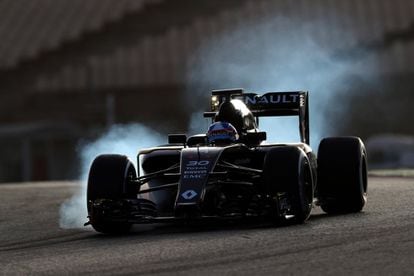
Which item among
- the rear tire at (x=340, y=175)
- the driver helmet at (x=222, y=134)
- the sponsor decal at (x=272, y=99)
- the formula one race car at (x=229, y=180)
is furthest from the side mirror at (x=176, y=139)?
the sponsor decal at (x=272, y=99)

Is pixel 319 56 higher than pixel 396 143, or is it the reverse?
pixel 319 56

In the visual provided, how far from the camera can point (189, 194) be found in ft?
33.1

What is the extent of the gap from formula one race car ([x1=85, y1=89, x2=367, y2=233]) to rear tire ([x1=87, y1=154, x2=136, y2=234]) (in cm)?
1

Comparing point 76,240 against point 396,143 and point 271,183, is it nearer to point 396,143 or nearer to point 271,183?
point 271,183

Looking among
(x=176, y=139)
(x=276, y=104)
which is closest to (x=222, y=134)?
(x=176, y=139)

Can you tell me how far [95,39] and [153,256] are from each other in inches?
1205

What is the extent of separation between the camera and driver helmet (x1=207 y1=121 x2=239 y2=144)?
1143 cm

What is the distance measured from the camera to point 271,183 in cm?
1022

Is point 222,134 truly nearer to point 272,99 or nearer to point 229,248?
point 272,99

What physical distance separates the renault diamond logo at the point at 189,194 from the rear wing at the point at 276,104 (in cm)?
285

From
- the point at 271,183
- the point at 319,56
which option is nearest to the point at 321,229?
the point at 271,183

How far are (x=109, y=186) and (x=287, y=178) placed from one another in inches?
72.3

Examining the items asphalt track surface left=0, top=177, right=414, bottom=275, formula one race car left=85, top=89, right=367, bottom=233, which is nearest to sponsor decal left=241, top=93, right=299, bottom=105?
formula one race car left=85, top=89, right=367, bottom=233

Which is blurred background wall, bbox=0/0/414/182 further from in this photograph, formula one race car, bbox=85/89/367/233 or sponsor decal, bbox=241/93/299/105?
formula one race car, bbox=85/89/367/233
